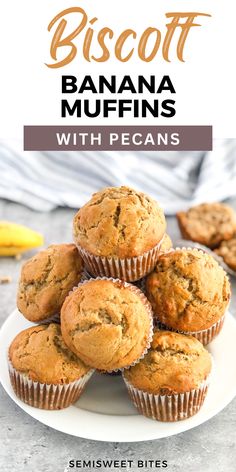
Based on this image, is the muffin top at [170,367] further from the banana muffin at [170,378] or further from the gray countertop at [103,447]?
the gray countertop at [103,447]

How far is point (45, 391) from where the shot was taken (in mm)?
2602

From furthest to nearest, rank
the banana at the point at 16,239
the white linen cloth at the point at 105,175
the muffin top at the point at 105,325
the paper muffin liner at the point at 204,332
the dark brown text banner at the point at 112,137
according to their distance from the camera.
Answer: the white linen cloth at the point at 105,175
the banana at the point at 16,239
the dark brown text banner at the point at 112,137
the paper muffin liner at the point at 204,332
the muffin top at the point at 105,325

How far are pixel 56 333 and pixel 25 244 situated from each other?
1.29 meters

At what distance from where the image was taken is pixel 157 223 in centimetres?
264

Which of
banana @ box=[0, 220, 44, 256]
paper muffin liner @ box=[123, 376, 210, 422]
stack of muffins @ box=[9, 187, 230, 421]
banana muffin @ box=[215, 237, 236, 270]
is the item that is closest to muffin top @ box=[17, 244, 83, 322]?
stack of muffins @ box=[9, 187, 230, 421]

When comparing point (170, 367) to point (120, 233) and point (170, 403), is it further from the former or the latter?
point (120, 233)

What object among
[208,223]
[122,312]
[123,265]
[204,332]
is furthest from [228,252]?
[122,312]

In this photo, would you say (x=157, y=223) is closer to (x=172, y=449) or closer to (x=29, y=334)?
(x=29, y=334)

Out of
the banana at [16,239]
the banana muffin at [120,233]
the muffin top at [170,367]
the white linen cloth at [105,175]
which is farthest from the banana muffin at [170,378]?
the white linen cloth at [105,175]

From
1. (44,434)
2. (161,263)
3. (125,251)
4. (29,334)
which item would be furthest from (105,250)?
(44,434)

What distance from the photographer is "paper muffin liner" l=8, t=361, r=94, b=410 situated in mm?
2596

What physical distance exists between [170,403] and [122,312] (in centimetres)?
37

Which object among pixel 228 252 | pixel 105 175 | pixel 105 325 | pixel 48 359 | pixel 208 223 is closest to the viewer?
pixel 105 325

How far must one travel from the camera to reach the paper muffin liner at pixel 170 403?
8.36 feet
